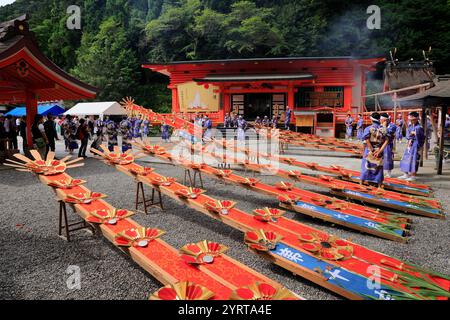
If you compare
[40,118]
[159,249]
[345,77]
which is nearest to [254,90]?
[345,77]

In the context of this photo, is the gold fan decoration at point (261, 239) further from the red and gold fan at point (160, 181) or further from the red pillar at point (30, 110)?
the red pillar at point (30, 110)

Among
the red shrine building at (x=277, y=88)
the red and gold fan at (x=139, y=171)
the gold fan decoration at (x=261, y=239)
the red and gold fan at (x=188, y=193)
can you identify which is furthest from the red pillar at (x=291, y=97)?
the gold fan decoration at (x=261, y=239)

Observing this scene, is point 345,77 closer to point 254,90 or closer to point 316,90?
point 316,90

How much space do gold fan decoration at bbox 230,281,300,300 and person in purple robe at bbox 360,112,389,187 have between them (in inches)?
181

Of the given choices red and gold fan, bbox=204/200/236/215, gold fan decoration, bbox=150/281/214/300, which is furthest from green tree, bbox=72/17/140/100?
gold fan decoration, bbox=150/281/214/300

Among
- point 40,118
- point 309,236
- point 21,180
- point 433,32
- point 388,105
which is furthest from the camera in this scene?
point 433,32

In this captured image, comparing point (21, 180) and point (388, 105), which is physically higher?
point (388, 105)

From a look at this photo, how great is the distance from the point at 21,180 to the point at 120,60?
26.5 m

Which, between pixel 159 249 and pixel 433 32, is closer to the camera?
pixel 159 249

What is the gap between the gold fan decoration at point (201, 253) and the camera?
2.83m

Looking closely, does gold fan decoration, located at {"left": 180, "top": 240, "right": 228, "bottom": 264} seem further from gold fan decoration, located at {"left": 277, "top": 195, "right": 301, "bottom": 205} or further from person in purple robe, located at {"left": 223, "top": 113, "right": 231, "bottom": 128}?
person in purple robe, located at {"left": 223, "top": 113, "right": 231, "bottom": 128}

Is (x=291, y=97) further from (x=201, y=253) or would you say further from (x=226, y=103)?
(x=201, y=253)

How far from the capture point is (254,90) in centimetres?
2236
